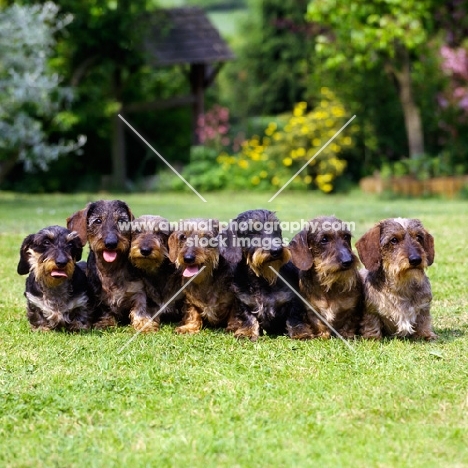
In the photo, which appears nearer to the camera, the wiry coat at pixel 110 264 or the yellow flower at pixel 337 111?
the wiry coat at pixel 110 264

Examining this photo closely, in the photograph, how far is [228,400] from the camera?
548 centimetres

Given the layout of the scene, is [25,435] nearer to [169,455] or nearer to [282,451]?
[169,455]

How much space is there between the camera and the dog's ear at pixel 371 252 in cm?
683

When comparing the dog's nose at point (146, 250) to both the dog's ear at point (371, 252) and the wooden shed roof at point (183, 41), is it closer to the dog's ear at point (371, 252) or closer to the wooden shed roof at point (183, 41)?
the dog's ear at point (371, 252)

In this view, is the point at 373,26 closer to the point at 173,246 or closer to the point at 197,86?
the point at 197,86

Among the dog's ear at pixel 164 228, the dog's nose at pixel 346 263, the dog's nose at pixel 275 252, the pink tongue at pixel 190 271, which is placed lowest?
the pink tongue at pixel 190 271

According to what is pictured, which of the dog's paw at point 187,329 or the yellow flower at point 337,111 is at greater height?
the yellow flower at point 337,111

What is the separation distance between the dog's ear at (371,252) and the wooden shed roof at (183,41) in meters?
19.5

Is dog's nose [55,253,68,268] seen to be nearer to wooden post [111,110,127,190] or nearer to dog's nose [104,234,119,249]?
dog's nose [104,234,119,249]

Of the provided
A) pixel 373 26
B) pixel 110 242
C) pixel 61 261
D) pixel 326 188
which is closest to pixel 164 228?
pixel 110 242

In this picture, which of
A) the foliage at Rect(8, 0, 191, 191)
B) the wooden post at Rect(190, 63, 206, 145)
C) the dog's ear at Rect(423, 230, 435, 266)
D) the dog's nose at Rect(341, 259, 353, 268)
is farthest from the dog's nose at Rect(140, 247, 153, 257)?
the wooden post at Rect(190, 63, 206, 145)

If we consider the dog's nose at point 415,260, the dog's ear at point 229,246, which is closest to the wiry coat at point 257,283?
the dog's ear at point 229,246

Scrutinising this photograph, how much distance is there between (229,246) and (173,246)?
512 mm

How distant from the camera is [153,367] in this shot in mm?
6254
